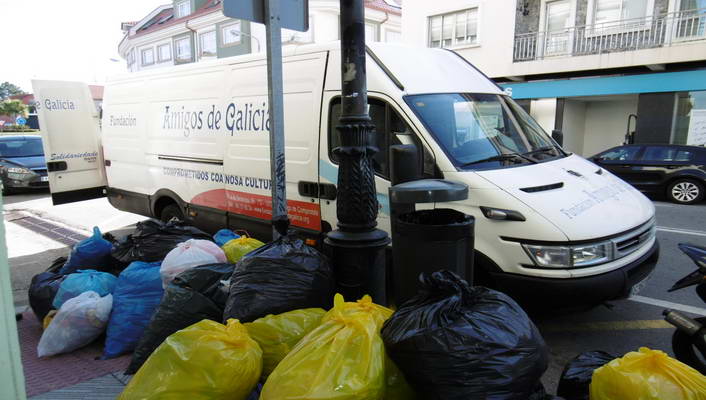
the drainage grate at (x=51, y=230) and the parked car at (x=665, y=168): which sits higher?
the parked car at (x=665, y=168)

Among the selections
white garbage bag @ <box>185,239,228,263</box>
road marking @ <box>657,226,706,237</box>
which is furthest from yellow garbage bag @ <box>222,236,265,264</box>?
road marking @ <box>657,226,706,237</box>

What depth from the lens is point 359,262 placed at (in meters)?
2.87

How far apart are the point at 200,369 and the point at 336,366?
0.62m

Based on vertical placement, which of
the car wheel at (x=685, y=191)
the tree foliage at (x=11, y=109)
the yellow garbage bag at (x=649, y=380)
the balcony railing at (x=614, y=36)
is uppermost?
the balcony railing at (x=614, y=36)

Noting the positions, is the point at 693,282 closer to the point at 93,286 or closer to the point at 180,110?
the point at 93,286

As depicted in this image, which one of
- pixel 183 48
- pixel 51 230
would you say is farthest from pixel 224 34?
pixel 51 230

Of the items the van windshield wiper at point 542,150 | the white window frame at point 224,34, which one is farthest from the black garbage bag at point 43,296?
the white window frame at point 224,34

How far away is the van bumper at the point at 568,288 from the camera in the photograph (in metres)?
3.13

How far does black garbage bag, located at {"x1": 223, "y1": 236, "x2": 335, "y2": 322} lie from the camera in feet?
8.88

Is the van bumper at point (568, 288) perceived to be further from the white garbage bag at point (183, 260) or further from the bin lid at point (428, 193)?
the white garbage bag at point (183, 260)

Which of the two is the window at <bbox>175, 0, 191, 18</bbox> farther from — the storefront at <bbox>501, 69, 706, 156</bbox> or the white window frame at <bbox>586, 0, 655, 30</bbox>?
the white window frame at <bbox>586, 0, 655, 30</bbox>

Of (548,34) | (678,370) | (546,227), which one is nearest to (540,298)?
(546,227)

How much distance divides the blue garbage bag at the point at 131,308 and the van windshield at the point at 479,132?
2.47 meters

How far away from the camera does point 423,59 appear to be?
4.35 m
